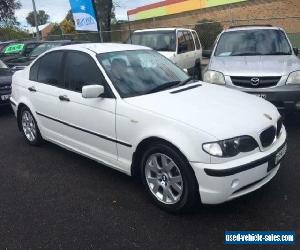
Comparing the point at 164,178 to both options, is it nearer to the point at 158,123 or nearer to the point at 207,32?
the point at 158,123

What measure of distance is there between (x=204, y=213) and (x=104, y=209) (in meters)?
1.03

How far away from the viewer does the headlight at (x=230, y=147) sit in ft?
11.7

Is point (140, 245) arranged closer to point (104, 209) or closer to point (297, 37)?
point (104, 209)

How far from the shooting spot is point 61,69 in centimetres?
539

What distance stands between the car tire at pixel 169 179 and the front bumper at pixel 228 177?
0.11 metres

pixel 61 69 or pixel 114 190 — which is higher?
pixel 61 69

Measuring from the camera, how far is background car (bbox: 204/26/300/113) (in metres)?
6.26

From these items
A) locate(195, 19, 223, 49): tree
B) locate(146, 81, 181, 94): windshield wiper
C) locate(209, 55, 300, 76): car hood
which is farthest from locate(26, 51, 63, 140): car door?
locate(195, 19, 223, 49): tree

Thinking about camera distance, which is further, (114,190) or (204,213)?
(114,190)

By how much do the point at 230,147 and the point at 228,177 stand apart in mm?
274

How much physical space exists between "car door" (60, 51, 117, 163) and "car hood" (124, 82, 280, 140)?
1.28 feet

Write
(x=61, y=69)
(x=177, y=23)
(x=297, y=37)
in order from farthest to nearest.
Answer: (x=177, y=23) → (x=297, y=37) → (x=61, y=69)

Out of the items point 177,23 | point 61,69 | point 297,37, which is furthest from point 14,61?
point 177,23

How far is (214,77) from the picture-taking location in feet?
22.2
